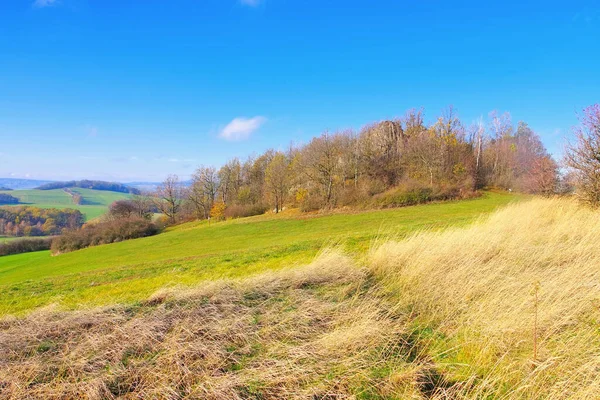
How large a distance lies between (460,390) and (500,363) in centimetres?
57

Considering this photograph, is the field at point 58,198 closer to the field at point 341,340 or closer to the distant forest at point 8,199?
the distant forest at point 8,199

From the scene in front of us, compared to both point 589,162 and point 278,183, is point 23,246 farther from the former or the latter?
point 589,162

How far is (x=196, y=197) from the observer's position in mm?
61469

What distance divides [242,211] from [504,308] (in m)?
48.1

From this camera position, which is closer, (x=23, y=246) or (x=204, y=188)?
(x=23, y=246)

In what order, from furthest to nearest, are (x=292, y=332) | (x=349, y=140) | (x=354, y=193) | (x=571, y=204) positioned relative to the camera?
1. (x=349, y=140)
2. (x=354, y=193)
3. (x=571, y=204)
4. (x=292, y=332)

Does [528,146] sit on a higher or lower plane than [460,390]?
higher

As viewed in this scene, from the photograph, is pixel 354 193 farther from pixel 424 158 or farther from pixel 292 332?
pixel 292 332

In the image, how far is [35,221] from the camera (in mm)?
80312

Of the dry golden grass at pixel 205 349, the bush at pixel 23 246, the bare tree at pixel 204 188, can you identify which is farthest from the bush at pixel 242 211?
the dry golden grass at pixel 205 349

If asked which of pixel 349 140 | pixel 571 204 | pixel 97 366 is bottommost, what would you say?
pixel 97 366

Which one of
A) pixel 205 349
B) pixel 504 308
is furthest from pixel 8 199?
pixel 504 308

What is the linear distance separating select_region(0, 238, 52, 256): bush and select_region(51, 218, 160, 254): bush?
18.7 m

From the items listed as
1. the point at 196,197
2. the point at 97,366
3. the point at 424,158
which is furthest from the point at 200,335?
the point at 196,197
